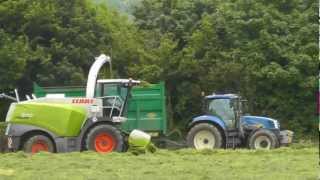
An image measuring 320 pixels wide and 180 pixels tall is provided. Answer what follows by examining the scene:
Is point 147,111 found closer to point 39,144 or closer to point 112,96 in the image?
point 112,96

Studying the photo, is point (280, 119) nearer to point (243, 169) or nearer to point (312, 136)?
point (312, 136)

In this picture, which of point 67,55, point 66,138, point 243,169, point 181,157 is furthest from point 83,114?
point 67,55

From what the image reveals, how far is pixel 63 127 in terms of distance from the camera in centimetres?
1720

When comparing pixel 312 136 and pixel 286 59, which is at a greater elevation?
pixel 286 59

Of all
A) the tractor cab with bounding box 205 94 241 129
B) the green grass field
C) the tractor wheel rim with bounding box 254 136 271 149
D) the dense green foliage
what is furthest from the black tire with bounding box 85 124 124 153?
the dense green foliage

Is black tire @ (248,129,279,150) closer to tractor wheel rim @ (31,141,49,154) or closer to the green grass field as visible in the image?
the green grass field

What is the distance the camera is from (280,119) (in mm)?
24609

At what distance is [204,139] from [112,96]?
3.17 m

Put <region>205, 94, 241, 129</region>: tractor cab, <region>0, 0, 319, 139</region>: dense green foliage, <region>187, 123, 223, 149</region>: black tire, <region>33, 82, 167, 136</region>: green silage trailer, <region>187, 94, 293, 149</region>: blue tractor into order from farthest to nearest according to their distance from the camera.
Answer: <region>0, 0, 319, 139</region>: dense green foliage → <region>33, 82, 167, 136</region>: green silage trailer → <region>205, 94, 241, 129</region>: tractor cab → <region>187, 94, 293, 149</region>: blue tractor → <region>187, 123, 223, 149</region>: black tire

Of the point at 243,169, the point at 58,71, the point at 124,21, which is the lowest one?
the point at 243,169

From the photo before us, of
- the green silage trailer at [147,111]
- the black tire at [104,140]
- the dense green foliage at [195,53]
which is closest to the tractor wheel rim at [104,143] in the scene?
the black tire at [104,140]

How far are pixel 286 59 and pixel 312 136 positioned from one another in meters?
2.85

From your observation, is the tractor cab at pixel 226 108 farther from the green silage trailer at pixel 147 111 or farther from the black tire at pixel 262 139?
the green silage trailer at pixel 147 111

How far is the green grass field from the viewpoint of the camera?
10844 mm
